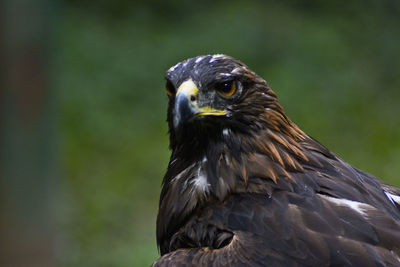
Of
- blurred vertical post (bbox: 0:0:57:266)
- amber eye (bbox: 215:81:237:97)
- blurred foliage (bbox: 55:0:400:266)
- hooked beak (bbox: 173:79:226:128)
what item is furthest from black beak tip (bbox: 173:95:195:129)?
blurred foliage (bbox: 55:0:400:266)

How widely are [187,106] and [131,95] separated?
6859 mm

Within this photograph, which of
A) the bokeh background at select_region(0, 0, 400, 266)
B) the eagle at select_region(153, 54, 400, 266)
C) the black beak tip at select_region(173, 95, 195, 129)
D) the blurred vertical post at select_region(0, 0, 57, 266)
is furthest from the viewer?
the bokeh background at select_region(0, 0, 400, 266)

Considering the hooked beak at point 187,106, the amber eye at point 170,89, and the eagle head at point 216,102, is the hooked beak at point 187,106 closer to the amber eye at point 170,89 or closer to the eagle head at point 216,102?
the eagle head at point 216,102

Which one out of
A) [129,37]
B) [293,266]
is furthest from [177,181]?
[129,37]

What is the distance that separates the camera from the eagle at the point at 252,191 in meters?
2.87

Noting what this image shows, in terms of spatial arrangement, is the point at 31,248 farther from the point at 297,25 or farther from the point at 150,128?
the point at 297,25

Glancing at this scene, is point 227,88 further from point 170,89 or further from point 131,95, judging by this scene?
point 131,95

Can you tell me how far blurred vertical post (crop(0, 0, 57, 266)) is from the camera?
346cm

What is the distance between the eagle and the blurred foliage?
138 inches

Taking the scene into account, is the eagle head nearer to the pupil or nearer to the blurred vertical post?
the pupil

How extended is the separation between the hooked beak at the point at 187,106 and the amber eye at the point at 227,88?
95 millimetres

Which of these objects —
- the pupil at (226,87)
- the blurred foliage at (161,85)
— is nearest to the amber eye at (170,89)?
A: the pupil at (226,87)

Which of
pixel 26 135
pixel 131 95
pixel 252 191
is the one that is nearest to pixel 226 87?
pixel 252 191

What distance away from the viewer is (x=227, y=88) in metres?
3.16
